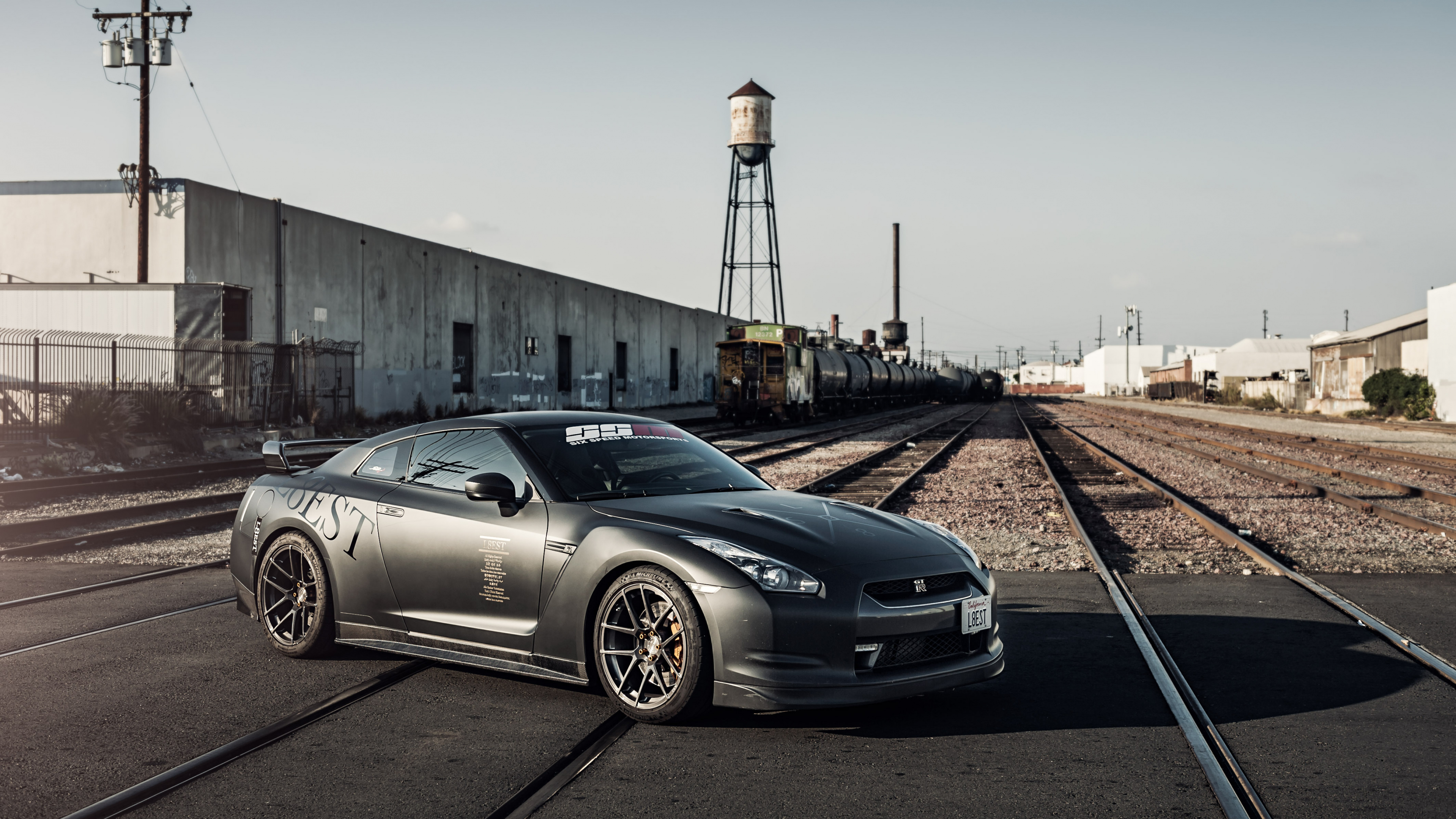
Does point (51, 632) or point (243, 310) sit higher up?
point (243, 310)

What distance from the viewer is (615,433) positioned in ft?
19.5

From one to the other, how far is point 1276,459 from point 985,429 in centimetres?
Answer: 1525

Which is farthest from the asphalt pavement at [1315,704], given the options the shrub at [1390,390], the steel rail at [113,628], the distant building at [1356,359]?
the distant building at [1356,359]

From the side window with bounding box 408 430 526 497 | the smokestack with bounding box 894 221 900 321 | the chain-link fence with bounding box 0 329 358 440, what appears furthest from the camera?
the smokestack with bounding box 894 221 900 321

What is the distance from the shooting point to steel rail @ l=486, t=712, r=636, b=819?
3777 mm

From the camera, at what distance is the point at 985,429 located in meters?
38.4

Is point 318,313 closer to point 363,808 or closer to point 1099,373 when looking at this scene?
point 363,808

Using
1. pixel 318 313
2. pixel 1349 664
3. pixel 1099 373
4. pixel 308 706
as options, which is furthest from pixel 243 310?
pixel 1099 373

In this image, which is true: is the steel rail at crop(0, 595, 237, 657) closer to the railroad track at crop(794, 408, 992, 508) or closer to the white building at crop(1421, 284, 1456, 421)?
the railroad track at crop(794, 408, 992, 508)

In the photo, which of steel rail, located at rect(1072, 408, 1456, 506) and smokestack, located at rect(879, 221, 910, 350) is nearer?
steel rail, located at rect(1072, 408, 1456, 506)

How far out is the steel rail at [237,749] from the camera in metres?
3.80

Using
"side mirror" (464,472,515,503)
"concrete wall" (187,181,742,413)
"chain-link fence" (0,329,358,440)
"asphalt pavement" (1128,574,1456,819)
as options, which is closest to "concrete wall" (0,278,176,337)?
"chain-link fence" (0,329,358,440)

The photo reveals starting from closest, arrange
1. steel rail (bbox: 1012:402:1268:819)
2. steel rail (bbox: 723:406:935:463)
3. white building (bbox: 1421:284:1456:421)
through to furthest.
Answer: steel rail (bbox: 1012:402:1268:819) < steel rail (bbox: 723:406:935:463) < white building (bbox: 1421:284:1456:421)

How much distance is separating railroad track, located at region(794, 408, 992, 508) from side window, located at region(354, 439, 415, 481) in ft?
9.95
